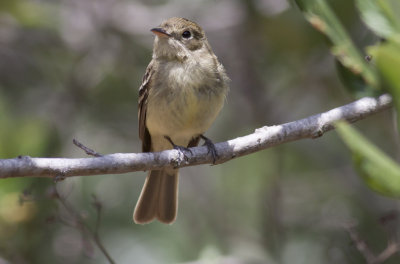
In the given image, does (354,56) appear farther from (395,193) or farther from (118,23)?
(118,23)

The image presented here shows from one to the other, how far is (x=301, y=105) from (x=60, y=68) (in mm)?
3058

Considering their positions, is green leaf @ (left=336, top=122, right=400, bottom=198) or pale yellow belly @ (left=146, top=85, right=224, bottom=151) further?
pale yellow belly @ (left=146, top=85, right=224, bottom=151)

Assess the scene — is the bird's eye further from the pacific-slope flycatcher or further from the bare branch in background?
the bare branch in background

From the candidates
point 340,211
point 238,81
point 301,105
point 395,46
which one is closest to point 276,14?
point 238,81

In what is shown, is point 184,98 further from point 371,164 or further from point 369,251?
point 371,164

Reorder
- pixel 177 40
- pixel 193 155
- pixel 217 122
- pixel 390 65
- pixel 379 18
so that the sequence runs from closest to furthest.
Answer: pixel 390 65 → pixel 379 18 → pixel 193 155 → pixel 177 40 → pixel 217 122

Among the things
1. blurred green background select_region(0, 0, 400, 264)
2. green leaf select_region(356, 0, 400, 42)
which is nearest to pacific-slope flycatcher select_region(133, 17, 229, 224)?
blurred green background select_region(0, 0, 400, 264)

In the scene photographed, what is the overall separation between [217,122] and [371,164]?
5351 mm

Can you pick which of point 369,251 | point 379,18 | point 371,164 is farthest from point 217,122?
point 371,164

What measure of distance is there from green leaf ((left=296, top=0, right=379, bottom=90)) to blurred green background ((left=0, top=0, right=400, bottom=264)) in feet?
8.84

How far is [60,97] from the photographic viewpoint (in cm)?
654

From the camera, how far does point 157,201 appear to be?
192 inches

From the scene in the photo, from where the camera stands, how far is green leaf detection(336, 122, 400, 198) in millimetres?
1854

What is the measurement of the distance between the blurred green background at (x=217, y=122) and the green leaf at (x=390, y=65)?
309 cm
